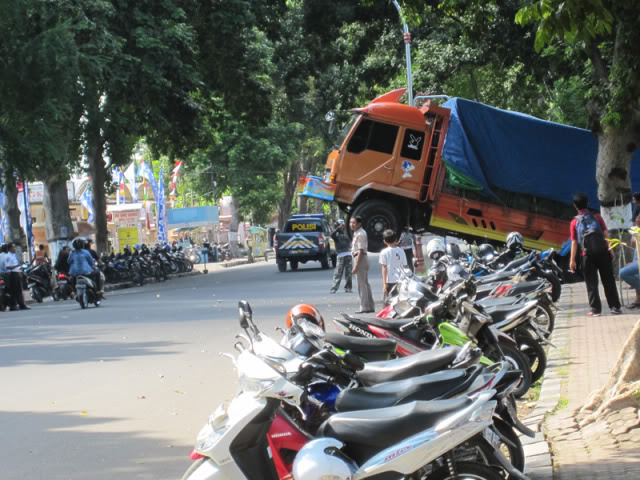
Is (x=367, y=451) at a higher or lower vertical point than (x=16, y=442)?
higher

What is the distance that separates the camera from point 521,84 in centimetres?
3145

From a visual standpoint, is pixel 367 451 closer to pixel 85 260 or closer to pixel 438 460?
pixel 438 460

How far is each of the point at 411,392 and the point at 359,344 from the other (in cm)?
144

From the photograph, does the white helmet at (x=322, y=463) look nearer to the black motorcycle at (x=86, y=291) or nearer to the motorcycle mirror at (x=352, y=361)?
the motorcycle mirror at (x=352, y=361)

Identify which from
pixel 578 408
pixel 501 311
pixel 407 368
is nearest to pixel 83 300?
pixel 501 311

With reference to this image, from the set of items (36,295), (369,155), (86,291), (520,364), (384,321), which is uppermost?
(369,155)

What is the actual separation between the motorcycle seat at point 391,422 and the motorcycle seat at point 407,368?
578 mm

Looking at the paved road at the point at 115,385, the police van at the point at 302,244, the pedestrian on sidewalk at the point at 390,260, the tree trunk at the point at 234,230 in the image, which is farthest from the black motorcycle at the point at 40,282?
the tree trunk at the point at 234,230

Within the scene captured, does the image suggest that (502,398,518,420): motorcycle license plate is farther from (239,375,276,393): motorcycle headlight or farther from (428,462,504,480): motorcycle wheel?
(239,375,276,393): motorcycle headlight

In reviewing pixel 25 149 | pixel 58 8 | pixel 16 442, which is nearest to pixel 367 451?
pixel 16 442

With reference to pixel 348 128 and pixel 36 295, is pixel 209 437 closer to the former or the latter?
pixel 348 128

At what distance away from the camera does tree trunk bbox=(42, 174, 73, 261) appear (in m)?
34.6

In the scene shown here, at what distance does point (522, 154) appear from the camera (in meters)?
22.2

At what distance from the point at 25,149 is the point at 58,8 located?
4.34 m
